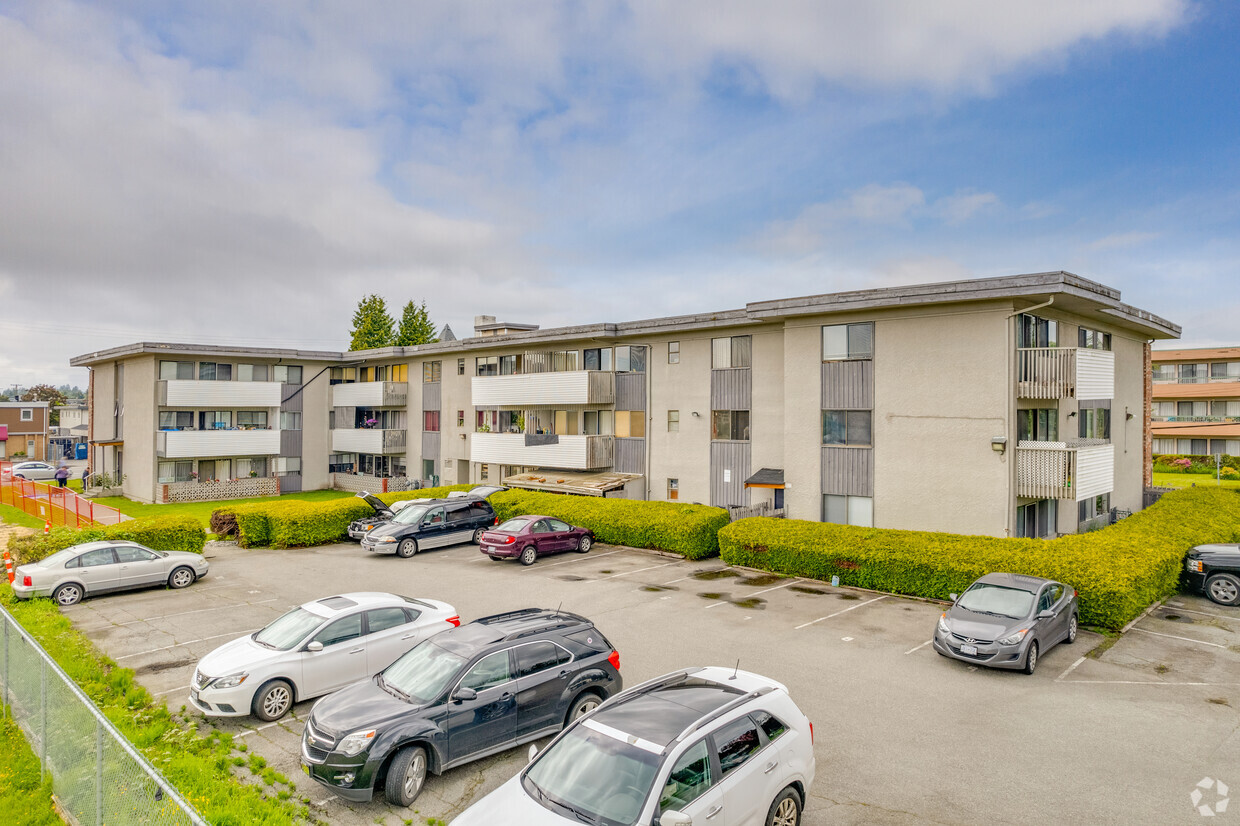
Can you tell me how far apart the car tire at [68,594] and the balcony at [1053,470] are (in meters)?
25.7

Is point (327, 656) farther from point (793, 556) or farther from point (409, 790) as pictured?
point (793, 556)

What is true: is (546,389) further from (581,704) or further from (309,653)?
(581,704)

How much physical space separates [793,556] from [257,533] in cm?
1921

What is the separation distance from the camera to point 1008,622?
42.7ft

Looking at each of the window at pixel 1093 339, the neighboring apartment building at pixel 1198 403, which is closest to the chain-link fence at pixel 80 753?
the window at pixel 1093 339

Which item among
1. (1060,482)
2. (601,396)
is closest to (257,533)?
(601,396)

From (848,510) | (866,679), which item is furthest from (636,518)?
(866,679)

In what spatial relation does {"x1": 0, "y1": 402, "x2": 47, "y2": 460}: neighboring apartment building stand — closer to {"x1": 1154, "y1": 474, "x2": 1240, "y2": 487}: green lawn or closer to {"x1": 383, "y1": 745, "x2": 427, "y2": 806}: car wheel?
{"x1": 383, "y1": 745, "x2": 427, "y2": 806}: car wheel

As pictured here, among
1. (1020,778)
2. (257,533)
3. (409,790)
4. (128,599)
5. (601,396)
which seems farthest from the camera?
(601,396)

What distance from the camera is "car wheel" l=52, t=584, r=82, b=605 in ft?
56.9

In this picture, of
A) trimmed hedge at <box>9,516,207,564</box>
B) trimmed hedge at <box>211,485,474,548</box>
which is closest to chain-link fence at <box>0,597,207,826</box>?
trimmed hedge at <box>9,516,207,564</box>

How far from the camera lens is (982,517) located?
67.3 ft

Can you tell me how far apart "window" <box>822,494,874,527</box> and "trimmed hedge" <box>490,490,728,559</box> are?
11.5 ft

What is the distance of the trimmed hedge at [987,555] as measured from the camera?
15500 millimetres
